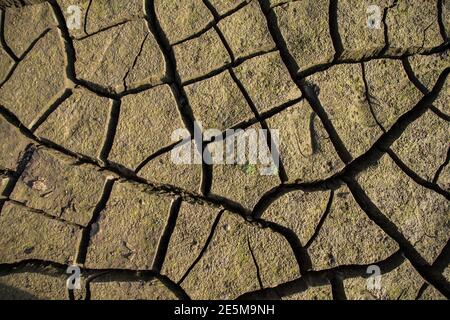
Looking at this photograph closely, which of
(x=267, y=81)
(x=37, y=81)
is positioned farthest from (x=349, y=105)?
(x=37, y=81)

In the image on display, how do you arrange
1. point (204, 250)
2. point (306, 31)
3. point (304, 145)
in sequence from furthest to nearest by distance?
point (306, 31)
point (304, 145)
point (204, 250)

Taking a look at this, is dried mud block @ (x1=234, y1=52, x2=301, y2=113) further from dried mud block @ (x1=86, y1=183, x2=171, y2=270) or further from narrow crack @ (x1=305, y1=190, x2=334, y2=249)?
dried mud block @ (x1=86, y1=183, x2=171, y2=270)

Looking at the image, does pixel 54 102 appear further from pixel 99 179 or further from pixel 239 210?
pixel 239 210

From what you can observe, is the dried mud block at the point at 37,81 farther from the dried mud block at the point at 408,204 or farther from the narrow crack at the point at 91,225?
the dried mud block at the point at 408,204

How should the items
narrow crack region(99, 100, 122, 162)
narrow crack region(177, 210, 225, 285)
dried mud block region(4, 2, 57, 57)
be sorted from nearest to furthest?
1. narrow crack region(177, 210, 225, 285)
2. narrow crack region(99, 100, 122, 162)
3. dried mud block region(4, 2, 57, 57)

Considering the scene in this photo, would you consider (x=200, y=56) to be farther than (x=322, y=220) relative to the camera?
Yes

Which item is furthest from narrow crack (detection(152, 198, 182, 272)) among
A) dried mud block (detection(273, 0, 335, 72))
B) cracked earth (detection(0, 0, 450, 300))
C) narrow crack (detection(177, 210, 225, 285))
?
dried mud block (detection(273, 0, 335, 72))

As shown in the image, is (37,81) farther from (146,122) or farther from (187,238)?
(187,238)

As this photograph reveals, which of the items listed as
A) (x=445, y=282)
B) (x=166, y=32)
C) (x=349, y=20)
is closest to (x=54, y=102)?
(x=166, y=32)

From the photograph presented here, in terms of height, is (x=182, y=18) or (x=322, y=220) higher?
(x=182, y=18)
